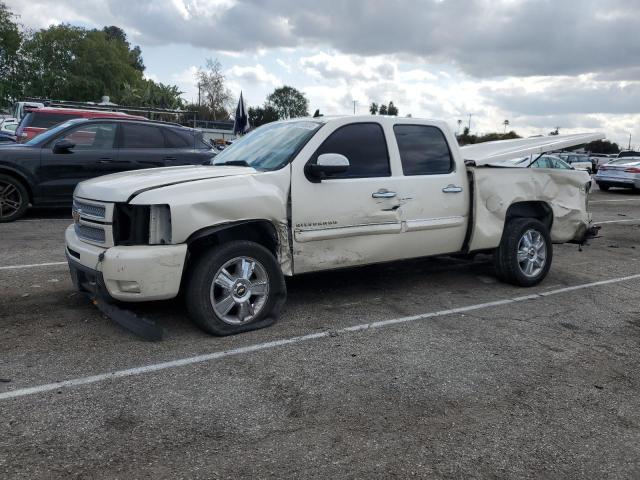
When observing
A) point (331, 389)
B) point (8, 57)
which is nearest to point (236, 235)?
point (331, 389)

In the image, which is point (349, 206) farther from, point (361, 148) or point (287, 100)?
point (287, 100)

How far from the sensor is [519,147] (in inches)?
255

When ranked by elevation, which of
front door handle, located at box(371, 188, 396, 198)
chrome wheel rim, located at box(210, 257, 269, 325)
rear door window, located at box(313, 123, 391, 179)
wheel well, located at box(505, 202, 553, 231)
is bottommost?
chrome wheel rim, located at box(210, 257, 269, 325)

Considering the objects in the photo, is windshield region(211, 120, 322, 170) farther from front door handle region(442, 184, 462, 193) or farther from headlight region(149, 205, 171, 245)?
front door handle region(442, 184, 462, 193)

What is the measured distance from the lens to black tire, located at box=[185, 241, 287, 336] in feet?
14.2

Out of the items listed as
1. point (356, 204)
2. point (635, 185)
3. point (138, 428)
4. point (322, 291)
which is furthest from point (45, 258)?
point (635, 185)

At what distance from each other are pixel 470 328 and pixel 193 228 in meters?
2.49

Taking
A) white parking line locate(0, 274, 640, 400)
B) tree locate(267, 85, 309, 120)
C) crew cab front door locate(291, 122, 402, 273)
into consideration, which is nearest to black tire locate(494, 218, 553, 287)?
white parking line locate(0, 274, 640, 400)

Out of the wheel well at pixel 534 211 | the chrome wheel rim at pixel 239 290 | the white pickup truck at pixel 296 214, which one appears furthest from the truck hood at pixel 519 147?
the chrome wheel rim at pixel 239 290

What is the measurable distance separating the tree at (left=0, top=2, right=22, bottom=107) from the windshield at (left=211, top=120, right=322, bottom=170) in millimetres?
55127

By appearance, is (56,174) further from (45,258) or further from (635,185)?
(635,185)

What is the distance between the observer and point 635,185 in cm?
2111

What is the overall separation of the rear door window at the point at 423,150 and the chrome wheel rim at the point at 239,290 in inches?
72.2

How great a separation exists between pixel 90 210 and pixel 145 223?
595mm
